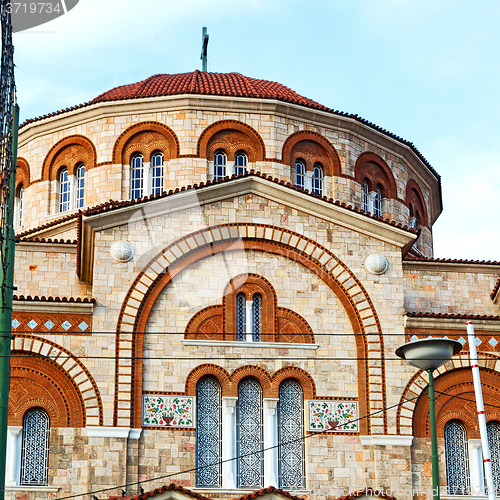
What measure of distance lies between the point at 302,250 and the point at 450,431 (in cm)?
581

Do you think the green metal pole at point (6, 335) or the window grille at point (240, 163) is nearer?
the green metal pole at point (6, 335)

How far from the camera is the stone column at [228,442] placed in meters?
25.5

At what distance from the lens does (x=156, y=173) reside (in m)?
34.3

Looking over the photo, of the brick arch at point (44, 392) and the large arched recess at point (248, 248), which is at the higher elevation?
the large arched recess at point (248, 248)

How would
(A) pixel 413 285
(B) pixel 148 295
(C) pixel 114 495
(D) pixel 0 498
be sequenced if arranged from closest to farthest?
1. (D) pixel 0 498
2. (C) pixel 114 495
3. (B) pixel 148 295
4. (A) pixel 413 285

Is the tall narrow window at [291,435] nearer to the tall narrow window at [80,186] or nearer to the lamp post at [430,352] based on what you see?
the lamp post at [430,352]

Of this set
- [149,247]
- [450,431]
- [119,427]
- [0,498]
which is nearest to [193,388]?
[119,427]

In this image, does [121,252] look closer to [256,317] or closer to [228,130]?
[256,317]

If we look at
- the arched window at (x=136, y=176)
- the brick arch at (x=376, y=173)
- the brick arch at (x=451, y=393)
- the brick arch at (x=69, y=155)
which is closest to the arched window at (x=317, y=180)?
the brick arch at (x=376, y=173)

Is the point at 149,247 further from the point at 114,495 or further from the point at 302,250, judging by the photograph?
the point at 114,495

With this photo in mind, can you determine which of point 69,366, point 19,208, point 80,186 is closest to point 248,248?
point 69,366

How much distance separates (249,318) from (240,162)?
342 inches

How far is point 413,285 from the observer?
2956 centimetres

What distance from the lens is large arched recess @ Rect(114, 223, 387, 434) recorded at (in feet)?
84.5
